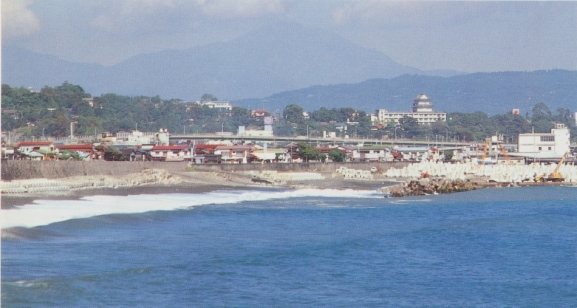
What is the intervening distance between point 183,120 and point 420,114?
39.3 metres

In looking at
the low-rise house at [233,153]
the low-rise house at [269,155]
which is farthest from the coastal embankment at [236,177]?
the low-rise house at [233,153]

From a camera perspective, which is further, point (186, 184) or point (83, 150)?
point (83, 150)

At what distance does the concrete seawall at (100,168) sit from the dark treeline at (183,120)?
9.75m

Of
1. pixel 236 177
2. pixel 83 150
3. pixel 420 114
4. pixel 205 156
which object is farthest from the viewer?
pixel 420 114

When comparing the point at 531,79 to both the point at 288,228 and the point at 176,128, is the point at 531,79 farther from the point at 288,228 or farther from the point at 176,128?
the point at 288,228

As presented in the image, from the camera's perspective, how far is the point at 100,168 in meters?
29.5

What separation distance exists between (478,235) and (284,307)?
7909mm

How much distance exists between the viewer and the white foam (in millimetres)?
16422

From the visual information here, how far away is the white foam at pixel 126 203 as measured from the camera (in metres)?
16.4

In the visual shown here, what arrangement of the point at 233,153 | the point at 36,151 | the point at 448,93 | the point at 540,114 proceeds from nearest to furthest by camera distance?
the point at 36,151 < the point at 233,153 < the point at 540,114 < the point at 448,93

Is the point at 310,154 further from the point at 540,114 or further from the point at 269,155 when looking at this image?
the point at 540,114

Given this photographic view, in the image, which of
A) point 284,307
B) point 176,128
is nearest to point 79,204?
point 284,307

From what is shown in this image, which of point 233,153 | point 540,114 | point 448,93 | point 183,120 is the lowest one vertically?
point 233,153

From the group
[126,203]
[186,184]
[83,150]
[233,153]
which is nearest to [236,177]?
[186,184]
